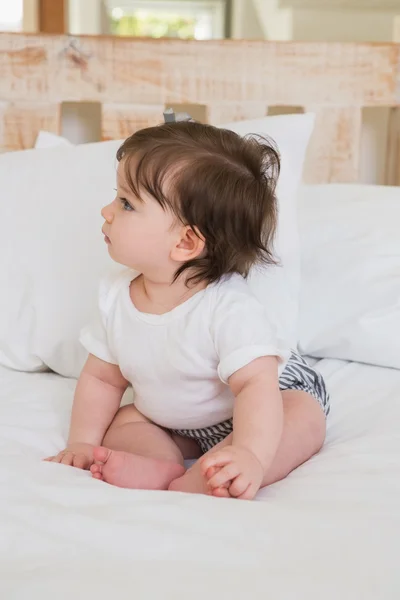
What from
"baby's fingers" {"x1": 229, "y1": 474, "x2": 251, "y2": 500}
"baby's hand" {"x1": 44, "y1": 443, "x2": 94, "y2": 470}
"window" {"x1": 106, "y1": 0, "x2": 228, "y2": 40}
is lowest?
"baby's hand" {"x1": 44, "y1": 443, "x2": 94, "y2": 470}

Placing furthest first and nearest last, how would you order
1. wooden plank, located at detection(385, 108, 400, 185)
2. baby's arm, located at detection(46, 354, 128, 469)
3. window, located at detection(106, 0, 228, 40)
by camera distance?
window, located at detection(106, 0, 228, 40), wooden plank, located at detection(385, 108, 400, 185), baby's arm, located at detection(46, 354, 128, 469)

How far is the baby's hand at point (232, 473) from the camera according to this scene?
Answer: 724 millimetres

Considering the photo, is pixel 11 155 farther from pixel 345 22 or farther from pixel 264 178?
pixel 345 22

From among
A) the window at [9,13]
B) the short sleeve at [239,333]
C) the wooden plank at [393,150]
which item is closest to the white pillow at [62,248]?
the short sleeve at [239,333]

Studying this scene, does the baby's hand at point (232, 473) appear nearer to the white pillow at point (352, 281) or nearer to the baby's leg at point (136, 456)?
the baby's leg at point (136, 456)

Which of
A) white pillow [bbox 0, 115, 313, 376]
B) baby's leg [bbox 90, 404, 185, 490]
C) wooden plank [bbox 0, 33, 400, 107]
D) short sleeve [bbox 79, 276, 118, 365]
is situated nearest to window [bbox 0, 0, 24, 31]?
wooden plank [bbox 0, 33, 400, 107]

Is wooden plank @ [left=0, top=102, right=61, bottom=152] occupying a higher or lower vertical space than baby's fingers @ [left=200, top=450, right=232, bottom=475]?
higher

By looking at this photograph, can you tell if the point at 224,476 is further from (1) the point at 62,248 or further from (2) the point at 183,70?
(2) the point at 183,70

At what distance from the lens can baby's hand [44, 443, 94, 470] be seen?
2.79 ft

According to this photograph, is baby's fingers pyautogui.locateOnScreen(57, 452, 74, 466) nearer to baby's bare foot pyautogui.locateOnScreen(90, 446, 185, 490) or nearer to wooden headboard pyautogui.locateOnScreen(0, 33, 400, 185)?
baby's bare foot pyautogui.locateOnScreen(90, 446, 185, 490)

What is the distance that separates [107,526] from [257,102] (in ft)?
3.76

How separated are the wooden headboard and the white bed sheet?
2.99 feet

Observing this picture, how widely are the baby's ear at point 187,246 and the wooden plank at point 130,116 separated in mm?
738

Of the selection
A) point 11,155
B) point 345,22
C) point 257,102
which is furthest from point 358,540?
point 345,22
